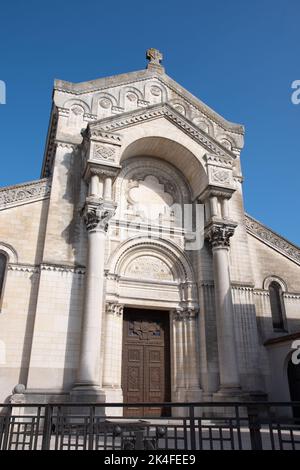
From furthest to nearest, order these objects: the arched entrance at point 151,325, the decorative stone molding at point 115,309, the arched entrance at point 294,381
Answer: the arched entrance at point 294,381 → the decorative stone molding at point 115,309 → the arched entrance at point 151,325

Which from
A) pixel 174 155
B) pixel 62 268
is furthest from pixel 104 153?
pixel 62 268

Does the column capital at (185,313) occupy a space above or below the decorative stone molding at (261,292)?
below

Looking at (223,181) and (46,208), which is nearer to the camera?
(46,208)

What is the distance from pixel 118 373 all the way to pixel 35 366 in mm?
3046

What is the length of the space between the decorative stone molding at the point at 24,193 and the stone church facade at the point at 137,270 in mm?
41

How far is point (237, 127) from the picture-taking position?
20.5 metres

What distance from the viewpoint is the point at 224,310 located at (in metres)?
14.7

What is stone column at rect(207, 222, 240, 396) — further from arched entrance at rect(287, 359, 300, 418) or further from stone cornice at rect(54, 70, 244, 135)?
stone cornice at rect(54, 70, 244, 135)

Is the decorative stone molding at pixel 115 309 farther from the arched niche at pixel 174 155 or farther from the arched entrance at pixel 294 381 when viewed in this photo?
the arched entrance at pixel 294 381

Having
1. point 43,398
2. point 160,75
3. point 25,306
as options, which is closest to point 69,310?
point 25,306

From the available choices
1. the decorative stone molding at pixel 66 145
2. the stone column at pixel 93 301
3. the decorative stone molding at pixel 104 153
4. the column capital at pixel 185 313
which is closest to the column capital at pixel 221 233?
the column capital at pixel 185 313

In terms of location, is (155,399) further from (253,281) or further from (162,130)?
(162,130)

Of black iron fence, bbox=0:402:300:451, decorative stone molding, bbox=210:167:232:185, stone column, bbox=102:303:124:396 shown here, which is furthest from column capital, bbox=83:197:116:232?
black iron fence, bbox=0:402:300:451

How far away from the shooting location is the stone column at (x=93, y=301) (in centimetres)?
1212
